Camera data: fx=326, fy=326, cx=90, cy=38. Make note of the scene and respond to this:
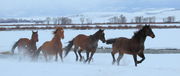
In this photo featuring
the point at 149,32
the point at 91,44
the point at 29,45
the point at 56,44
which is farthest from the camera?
the point at 29,45

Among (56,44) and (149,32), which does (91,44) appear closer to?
(56,44)

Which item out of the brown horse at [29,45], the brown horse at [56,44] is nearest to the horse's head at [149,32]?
the brown horse at [56,44]

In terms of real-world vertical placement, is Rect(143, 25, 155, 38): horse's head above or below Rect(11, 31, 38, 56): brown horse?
above

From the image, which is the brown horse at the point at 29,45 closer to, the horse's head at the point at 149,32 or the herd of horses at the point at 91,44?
the herd of horses at the point at 91,44

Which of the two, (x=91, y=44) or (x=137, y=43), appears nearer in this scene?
(x=137, y=43)

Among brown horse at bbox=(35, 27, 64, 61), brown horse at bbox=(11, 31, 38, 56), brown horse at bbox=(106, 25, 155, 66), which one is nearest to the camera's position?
brown horse at bbox=(106, 25, 155, 66)

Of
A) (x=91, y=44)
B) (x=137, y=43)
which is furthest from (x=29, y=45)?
(x=137, y=43)

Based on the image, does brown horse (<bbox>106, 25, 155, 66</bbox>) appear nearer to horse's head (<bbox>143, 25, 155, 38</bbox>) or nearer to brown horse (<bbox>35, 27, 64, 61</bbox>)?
horse's head (<bbox>143, 25, 155, 38</bbox>)

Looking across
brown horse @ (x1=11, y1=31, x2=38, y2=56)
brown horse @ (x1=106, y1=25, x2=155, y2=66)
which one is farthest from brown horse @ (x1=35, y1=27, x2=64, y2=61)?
brown horse @ (x1=106, y1=25, x2=155, y2=66)

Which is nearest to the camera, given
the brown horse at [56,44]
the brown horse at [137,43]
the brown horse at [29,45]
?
the brown horse at [137,43]

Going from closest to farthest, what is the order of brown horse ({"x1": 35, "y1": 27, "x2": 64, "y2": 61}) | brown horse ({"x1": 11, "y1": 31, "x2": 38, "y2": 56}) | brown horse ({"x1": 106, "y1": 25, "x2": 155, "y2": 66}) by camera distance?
brown horse ({"x1": 106, "y1": 25, "x2": 155, "y2": 66}), brown horse ({"x1": 35, "y1": 27, "x2": 64, "y2": 61}), brown horse ({"x1": 11, "y1": 31, "x2": 38, "y2": 56})

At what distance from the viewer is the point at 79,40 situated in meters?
13.3

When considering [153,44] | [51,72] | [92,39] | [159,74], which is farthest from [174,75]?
[153,44]

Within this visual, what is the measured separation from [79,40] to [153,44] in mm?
12116
